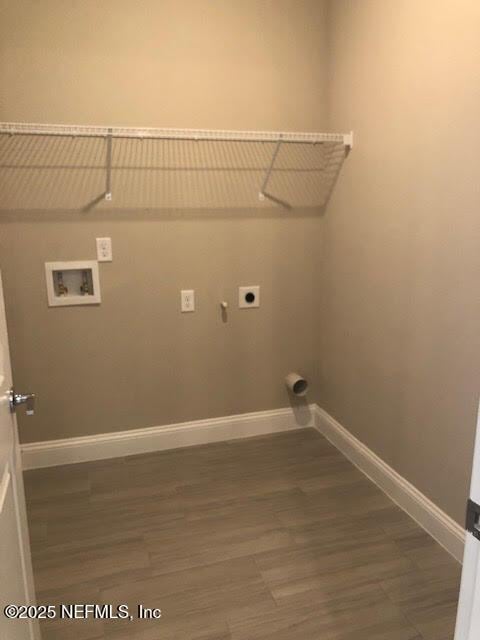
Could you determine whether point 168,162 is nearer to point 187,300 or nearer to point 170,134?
point 170,134

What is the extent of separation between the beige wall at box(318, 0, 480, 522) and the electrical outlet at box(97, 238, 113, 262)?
126cm

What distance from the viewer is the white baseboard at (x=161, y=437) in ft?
9.07

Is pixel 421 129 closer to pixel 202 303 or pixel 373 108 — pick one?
pixel 373 108

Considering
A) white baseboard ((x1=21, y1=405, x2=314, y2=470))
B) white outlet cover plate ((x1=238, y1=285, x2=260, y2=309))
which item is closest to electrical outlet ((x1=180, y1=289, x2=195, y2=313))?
white outlet cover plate ((x1=238, y1=285, x2=260, y2=309))

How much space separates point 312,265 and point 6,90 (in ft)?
6.05

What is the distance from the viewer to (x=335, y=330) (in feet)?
9.63

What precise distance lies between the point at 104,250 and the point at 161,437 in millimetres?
1142

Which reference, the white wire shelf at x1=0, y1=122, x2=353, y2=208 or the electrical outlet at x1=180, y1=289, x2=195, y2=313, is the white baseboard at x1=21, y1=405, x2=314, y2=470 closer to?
the electrical outlet at x1=180, y1=289, x2=195, y2=313

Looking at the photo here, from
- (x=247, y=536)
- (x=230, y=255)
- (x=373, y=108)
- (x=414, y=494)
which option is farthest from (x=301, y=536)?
(x=373, y=108)

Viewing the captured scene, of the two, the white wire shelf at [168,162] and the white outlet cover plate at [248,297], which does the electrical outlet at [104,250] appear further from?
the white outlet cover plate at [248,297]

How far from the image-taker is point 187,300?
281cm

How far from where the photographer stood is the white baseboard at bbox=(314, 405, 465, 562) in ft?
6.83

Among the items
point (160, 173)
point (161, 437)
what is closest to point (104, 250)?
point (160, 173)

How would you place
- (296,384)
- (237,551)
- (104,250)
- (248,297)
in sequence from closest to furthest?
(237,551), (104,250), (248,297), (296,384)
